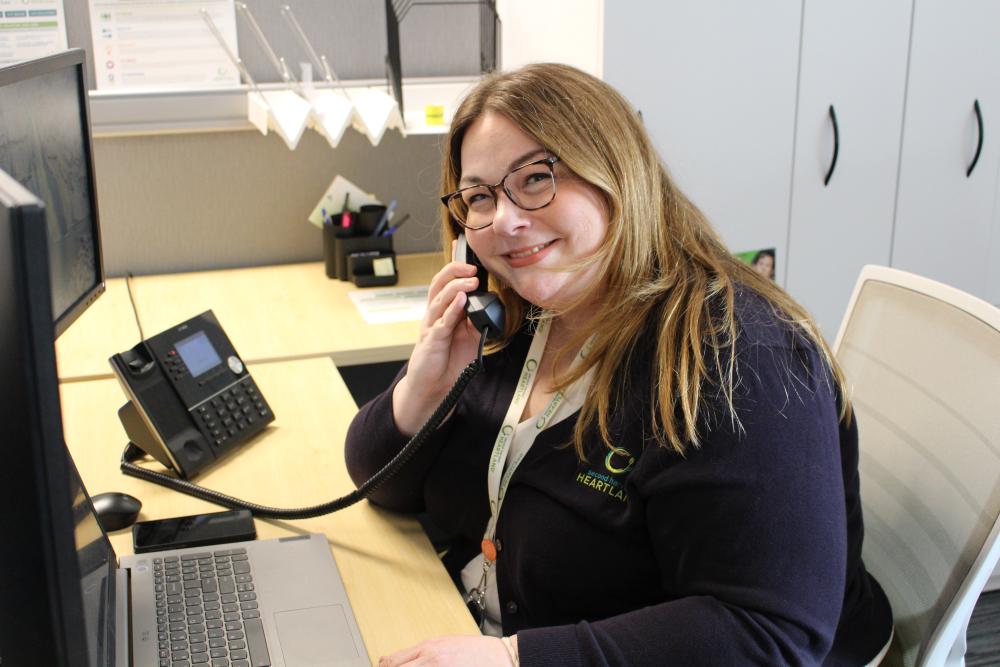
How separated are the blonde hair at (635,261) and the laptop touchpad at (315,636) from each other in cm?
31

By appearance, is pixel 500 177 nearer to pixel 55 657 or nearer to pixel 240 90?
pixel 55 657

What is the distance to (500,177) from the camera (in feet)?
3.60

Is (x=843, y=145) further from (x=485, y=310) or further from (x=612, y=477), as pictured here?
(x=612, y=477)

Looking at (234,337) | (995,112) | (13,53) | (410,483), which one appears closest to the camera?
(410,483)

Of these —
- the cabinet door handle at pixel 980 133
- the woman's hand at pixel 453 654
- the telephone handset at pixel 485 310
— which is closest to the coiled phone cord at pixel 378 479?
the telephone handset at pixel 485 310

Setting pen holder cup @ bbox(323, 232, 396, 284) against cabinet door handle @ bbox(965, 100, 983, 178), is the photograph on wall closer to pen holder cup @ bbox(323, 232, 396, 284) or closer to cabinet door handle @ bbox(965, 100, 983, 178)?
cabinet door handle @ bbox(965, 100, 983, 178)

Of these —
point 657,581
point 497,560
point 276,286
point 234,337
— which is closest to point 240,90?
point 276,286

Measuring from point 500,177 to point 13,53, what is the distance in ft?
4.90

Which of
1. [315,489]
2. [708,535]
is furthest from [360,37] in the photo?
[708,535]

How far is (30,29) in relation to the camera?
207 centimetres

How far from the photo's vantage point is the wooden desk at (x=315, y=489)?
39.4 inches

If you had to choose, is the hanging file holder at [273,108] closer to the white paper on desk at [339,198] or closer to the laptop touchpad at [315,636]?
the white paper on desk at [339,198]

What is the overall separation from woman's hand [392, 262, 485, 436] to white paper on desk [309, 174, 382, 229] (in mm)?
1104

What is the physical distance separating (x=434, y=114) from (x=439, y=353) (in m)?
1.01
